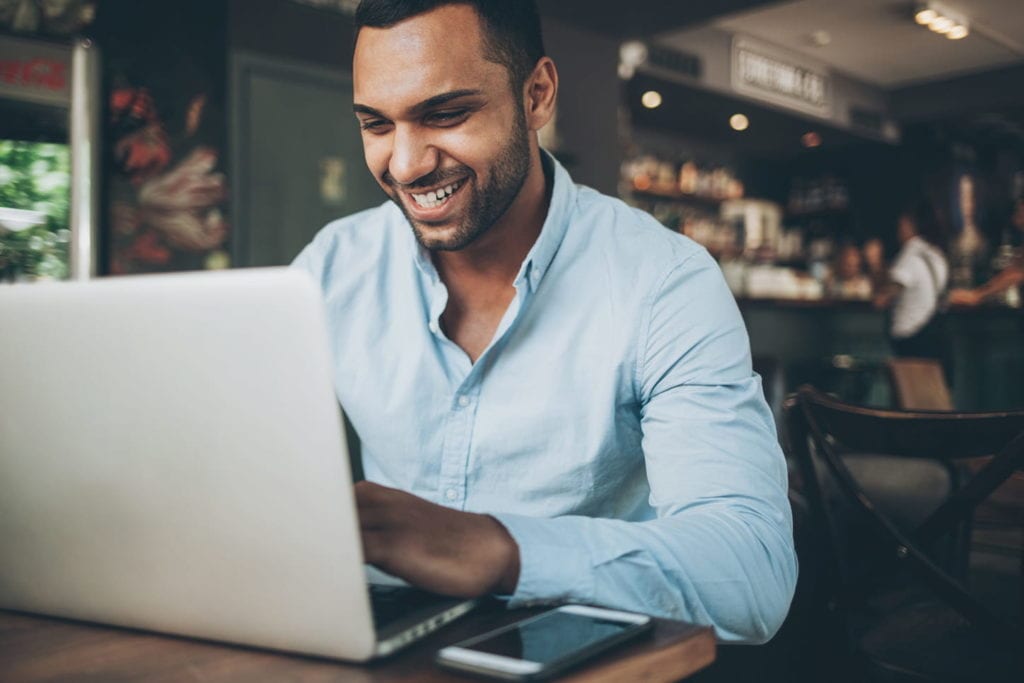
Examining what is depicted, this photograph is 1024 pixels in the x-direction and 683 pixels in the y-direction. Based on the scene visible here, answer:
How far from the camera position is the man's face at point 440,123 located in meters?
1.21

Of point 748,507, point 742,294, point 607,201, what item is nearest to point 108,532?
point 748,507

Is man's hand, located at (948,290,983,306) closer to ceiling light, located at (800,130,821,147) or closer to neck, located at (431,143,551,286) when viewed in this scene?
ceiling light, located at (800,130,821,147)

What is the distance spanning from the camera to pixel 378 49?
1.22 meters

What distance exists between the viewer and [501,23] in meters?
1.29

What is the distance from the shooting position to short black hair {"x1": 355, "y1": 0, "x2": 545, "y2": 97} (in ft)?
4.02

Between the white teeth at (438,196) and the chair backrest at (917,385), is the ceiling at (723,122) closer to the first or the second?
the chair backrest at (917,385)

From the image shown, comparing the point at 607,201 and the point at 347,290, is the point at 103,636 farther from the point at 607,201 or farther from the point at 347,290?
the point at 607,201

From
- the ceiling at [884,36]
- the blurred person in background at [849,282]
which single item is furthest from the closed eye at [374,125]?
the blurred person in background at [849,282]

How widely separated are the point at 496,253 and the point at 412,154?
20 centimetres

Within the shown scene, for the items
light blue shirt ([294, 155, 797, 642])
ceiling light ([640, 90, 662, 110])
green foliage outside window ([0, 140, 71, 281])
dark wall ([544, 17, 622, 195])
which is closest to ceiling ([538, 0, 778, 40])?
dark wall ([544, 17, 622, 195])

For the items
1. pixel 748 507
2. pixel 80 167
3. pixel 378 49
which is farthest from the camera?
pixel 80 167

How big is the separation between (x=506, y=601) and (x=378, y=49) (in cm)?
77

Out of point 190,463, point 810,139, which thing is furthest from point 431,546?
point 810,139

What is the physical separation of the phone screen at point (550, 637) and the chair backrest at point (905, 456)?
948mm
